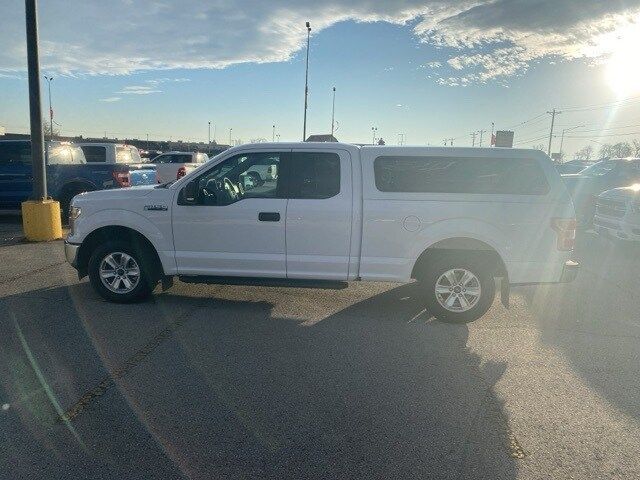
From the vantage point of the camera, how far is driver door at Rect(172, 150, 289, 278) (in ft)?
17.7

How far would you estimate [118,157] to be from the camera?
519 inches

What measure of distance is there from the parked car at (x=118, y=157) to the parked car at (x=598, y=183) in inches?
456

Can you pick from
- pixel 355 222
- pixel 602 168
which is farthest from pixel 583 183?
pixel 355 222

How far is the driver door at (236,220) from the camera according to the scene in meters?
5.41

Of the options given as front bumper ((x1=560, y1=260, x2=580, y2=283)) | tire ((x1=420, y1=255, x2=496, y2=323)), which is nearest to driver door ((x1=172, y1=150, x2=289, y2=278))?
tire ((x1=420, y1=255, x2=496, y2=323))

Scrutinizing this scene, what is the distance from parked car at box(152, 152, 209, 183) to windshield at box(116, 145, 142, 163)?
122cm

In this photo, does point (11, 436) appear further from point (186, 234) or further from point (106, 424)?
point (186, 234)

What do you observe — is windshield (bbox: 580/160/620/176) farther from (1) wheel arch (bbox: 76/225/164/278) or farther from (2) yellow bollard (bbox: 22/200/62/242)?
(2) yellow bollard (bbox: 22/200/62/242)

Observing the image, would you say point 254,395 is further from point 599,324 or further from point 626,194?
point 626,194

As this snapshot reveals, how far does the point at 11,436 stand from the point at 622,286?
7773 millimetres

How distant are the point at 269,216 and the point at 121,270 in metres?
1.96

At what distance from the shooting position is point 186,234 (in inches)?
220

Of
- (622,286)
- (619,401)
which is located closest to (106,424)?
(619,401)

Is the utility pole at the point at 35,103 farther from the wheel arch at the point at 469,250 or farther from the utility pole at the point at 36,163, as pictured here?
the wheel arch at the point at 469,250
